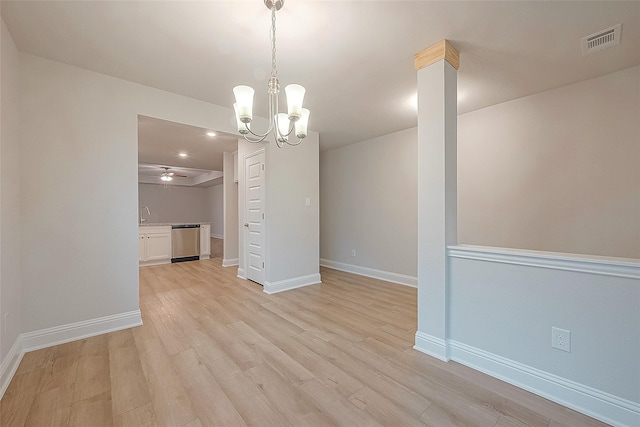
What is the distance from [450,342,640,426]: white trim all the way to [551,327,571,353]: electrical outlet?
0.19 m

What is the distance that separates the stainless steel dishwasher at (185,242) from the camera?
6090 millimetres

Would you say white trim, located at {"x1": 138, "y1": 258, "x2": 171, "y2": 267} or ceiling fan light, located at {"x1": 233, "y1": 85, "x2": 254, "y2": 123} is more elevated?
ceiling fan light, located at {"x1": 233, "y1": 85, "x2": 254, "y2": 123}

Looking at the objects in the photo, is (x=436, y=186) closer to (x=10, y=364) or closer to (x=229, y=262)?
(x=10, y=364)

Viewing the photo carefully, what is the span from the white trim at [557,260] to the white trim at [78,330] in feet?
10.4

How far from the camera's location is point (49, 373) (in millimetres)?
1873

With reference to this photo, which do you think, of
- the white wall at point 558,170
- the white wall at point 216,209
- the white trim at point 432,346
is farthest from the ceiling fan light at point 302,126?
the white wall at point 216,209

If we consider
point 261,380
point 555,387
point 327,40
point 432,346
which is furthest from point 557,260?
point 327,40

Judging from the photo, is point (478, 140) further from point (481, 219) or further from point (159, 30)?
point (159, 30)

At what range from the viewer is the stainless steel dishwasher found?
20.0 feet

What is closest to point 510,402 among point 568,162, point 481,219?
point 481,219

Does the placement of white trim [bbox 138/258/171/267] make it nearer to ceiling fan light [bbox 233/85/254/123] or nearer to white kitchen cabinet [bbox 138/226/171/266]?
white kitchen cabinet [bbox 138/226/171/266]

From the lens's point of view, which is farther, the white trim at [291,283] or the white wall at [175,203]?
the white wall at [175,203]

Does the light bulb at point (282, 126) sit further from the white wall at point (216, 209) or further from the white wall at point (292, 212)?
the white wall at point (216, 209)

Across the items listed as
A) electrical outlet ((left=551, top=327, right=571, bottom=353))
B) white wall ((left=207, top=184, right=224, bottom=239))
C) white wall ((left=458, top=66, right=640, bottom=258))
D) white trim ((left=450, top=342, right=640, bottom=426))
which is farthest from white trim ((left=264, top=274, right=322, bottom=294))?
white wall ((left=207, top=184, right=224, bottom=239))
